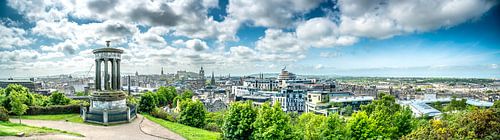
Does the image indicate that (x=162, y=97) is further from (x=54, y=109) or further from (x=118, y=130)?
(x=118, y=130)

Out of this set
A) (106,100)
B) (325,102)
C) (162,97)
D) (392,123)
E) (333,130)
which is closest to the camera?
(333,130)

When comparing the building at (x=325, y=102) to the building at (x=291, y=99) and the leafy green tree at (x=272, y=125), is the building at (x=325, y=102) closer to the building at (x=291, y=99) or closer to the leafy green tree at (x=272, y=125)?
the building at (x=291, y=99)

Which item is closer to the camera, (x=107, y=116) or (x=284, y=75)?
(x=107, y=116)

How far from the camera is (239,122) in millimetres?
24672

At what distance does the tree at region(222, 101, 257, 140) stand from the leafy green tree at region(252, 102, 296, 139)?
1.58m

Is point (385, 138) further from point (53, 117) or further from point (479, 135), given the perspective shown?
point (53, 117)

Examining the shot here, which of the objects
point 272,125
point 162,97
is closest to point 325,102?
point 162,97

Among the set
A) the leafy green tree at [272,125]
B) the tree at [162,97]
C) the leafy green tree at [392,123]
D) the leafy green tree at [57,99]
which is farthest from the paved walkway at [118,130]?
the tree at [162,97]

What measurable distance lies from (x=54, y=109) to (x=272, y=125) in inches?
1071

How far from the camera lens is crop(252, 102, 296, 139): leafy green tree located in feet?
71.5

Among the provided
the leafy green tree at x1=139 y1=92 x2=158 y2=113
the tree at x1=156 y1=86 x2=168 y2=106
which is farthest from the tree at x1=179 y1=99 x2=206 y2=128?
the tree at x1=156 y1=86 x2=168 y2=106

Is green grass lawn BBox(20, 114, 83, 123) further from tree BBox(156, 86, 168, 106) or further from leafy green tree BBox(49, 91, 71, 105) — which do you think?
tree BBox(156, 86, 168, 106)

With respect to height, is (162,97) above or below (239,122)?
below

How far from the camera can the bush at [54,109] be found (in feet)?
117
